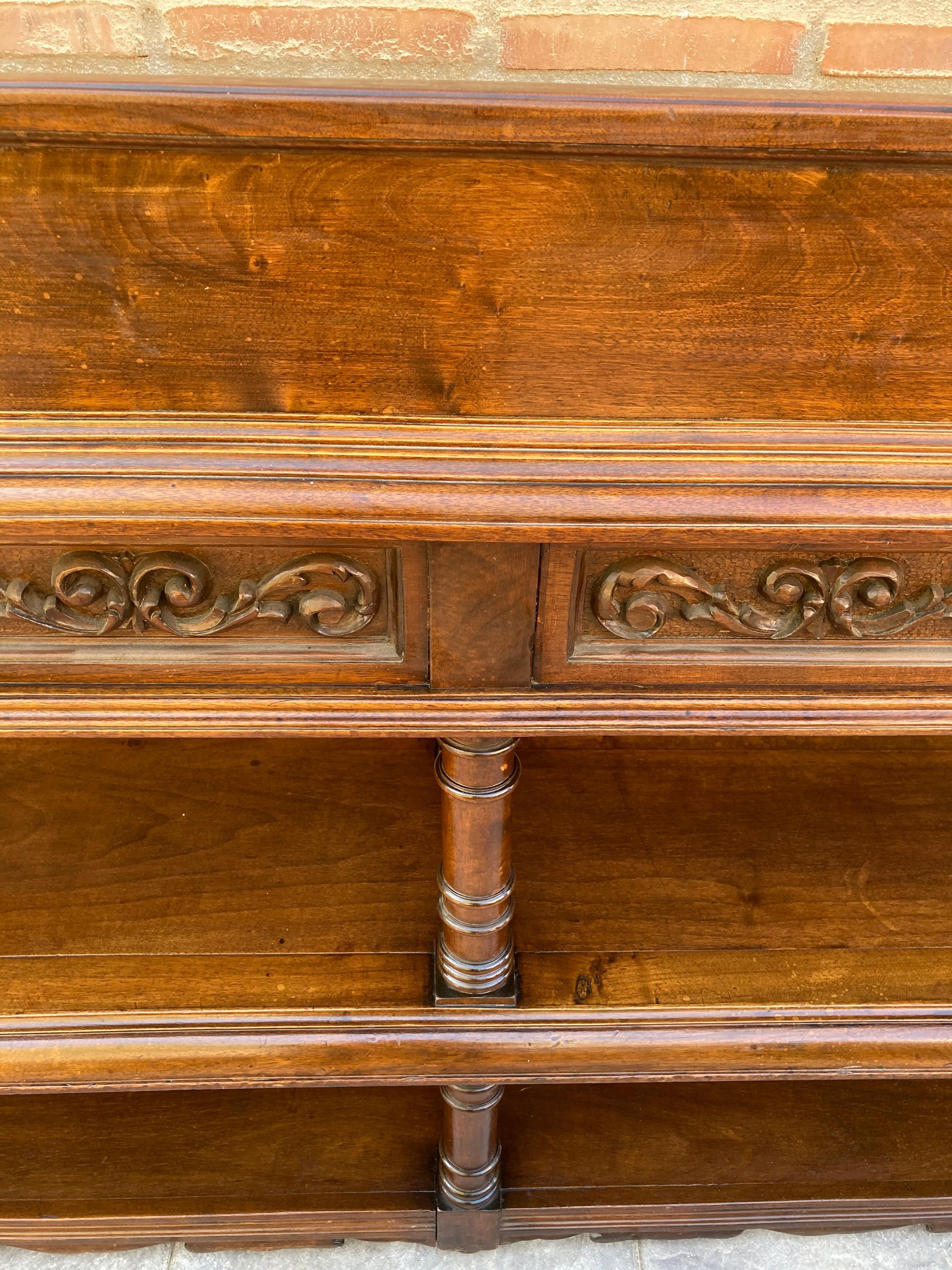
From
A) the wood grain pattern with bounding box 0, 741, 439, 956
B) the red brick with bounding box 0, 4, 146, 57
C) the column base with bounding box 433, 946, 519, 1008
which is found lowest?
the column base with bounding box 433, 946, 519, 1008

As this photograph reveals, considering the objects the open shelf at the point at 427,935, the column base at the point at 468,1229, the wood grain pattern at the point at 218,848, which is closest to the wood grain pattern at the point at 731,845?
the open shelf at the point at 427,935

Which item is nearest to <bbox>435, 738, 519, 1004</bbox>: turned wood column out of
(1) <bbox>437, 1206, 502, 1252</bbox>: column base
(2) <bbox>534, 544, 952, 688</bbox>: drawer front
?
(2) <bbox>534, 544, 952, 688</bbox>: drawer front

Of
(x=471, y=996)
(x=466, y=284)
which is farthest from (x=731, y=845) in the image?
(x=466, y=284)

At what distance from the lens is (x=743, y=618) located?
581 millimetres

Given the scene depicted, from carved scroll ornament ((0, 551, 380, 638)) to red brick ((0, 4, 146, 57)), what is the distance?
0.95ft

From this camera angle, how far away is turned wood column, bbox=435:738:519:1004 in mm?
669

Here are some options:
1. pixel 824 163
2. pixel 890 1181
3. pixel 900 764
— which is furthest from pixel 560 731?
pixel 890 1181

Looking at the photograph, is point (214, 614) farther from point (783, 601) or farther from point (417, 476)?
point (783, 601)

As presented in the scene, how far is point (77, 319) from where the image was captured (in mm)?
467

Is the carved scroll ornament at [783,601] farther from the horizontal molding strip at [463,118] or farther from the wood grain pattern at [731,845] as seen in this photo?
the wood grain pattern at [731,845]

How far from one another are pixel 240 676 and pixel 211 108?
0.32m

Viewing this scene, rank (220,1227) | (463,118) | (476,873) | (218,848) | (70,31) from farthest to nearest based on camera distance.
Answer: (220,1227) < (218,848) < (476,873) < (70,31) < (463,118)

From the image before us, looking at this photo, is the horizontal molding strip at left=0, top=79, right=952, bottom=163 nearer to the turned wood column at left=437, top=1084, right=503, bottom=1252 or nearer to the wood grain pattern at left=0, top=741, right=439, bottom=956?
the wood grain pattern at left=0, top=741, right=439, bottom=956

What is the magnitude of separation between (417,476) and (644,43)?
1.00ft
